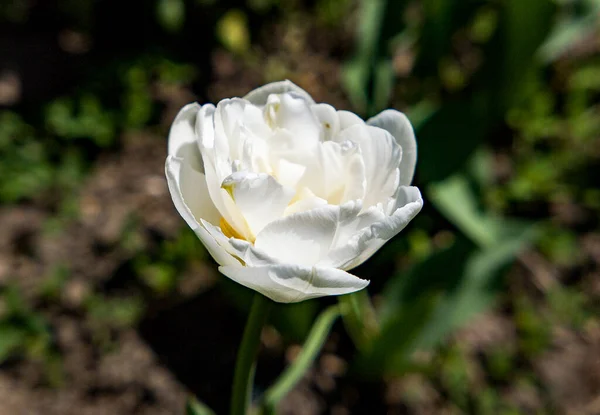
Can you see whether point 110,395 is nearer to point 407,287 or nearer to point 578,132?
point 407,287

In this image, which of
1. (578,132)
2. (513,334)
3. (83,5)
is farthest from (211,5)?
(513,334)

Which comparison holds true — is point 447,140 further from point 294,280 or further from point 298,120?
point 294,280

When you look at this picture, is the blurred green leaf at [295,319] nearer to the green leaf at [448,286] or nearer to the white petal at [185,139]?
the green leaf at [448,286]

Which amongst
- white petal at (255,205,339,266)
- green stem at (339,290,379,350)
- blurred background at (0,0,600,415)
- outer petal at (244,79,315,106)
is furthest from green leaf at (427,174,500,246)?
white petal at (255,205,339,266)

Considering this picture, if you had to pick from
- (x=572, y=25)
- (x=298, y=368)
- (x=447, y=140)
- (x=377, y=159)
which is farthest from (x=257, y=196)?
(x=572, y=25)

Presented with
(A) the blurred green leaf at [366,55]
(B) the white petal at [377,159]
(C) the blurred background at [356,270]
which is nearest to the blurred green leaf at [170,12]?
(C) the blurred background at [356,270]

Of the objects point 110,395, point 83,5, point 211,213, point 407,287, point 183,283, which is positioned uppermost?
point 211,213
